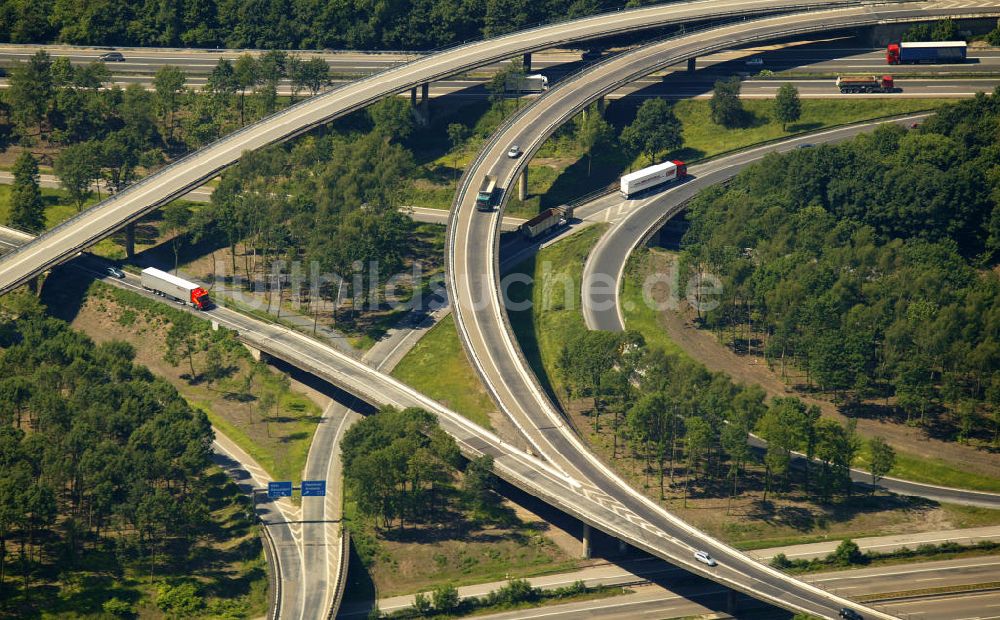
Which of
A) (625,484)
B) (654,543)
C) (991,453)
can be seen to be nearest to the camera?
(654,543)

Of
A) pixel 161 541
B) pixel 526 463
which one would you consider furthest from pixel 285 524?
pixel 526 463

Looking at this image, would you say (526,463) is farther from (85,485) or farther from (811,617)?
(85,485)

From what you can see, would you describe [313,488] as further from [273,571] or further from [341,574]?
[341,574]

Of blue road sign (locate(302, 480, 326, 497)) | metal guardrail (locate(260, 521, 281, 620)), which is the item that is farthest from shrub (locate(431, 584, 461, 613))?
blue road sign (locate(302, 480, 326, 497))

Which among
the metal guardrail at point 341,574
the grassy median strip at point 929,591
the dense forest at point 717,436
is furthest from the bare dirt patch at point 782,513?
the metal guardrail at point 341,574

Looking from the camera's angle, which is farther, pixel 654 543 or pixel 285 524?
pixel 285 524

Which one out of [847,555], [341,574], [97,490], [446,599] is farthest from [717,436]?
[97,490]

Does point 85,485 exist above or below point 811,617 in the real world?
above

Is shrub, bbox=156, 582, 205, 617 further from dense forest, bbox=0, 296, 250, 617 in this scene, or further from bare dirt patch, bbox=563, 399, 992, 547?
bare dirt patch, bbox=563, 399, 992, 547
